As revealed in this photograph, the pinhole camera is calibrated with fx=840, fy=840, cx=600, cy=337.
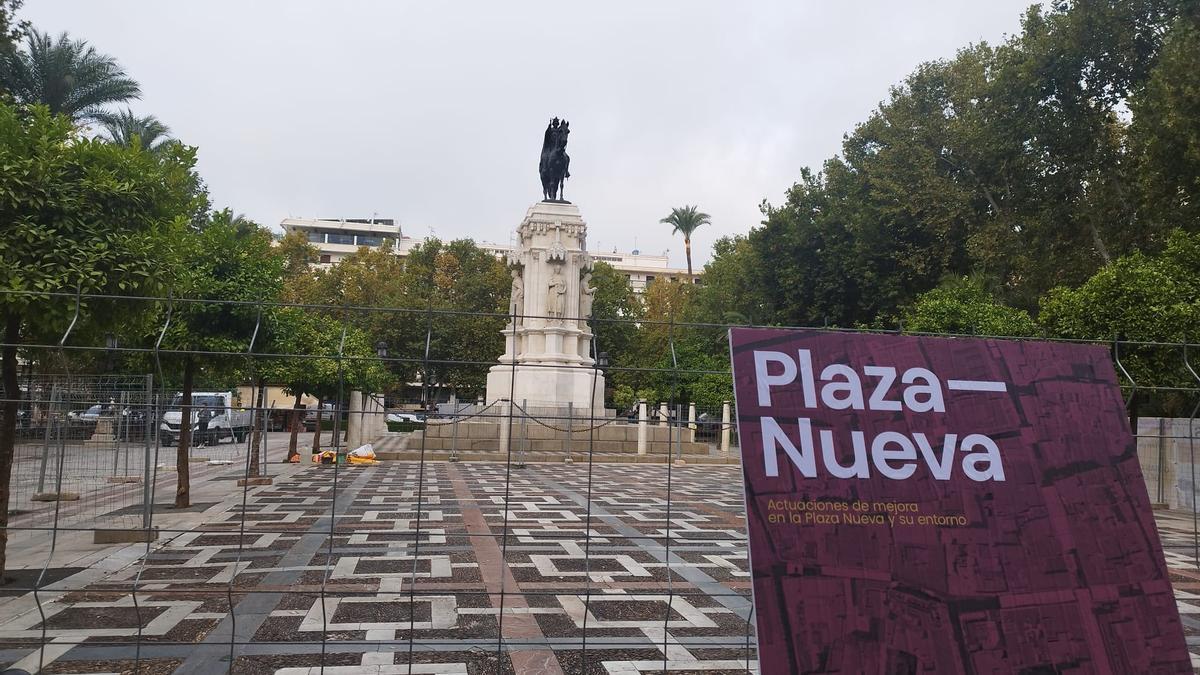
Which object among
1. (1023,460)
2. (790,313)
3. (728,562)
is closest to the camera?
(1023,460)

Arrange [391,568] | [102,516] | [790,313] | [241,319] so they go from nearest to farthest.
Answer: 1. [391,568]
2. [102,516]
3. [241,319]
4. [790,313]

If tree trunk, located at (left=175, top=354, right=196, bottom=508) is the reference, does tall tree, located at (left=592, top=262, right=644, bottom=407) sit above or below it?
above

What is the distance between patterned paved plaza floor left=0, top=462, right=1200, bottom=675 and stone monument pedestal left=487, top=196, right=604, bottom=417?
39.8 ft

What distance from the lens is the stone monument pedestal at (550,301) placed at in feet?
82.9

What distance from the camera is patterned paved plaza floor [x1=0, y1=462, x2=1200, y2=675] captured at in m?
5.20

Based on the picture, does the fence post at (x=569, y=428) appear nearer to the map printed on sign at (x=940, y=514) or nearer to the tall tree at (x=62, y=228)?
the map printed on sign at (x=940, y=514)

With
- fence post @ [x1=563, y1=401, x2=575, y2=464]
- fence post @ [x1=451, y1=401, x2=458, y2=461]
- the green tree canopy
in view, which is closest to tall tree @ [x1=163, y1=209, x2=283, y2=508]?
fence post @ [x1=451, y1=401, x2=458, y2=461]

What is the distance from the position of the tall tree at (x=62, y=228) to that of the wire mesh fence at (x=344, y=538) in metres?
0.31

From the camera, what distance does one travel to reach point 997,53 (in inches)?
1068

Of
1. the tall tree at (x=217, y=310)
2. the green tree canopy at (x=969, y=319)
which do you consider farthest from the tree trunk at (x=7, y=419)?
the green tree canopy at (x=969, y=319)

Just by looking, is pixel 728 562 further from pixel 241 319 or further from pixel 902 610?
pixel 241 319

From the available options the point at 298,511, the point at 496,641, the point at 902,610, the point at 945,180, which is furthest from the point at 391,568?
the point at 945,180

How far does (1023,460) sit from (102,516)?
10.1 metres

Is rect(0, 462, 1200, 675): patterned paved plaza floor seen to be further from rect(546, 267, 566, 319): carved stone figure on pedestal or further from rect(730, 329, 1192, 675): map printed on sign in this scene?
rect(546, 267, 566, 319): carved stone figure on pedestal
